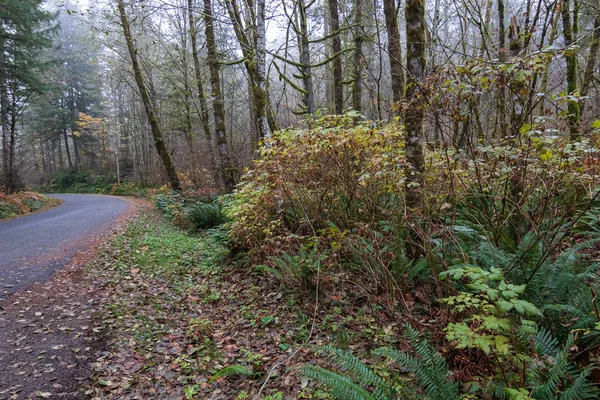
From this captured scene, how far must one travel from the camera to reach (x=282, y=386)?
3096 mm

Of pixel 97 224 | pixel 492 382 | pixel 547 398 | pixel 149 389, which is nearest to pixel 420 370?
pixel 492 382

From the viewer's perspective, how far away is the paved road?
17.9 feet

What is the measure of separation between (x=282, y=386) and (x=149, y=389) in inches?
55.3

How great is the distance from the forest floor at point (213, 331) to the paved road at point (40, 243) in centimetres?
88

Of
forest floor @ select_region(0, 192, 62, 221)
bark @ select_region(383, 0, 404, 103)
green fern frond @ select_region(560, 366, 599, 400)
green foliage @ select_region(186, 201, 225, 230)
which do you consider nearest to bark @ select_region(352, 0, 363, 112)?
bark @ select_region(383, 0, 404, 103)

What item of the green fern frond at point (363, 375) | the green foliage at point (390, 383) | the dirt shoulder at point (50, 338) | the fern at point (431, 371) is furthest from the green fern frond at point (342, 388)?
the dirt shoulder at point (50, 338)

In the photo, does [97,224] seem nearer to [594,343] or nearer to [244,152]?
Answer: [244,152]

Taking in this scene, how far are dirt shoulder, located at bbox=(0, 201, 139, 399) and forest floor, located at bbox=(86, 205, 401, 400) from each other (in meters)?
0.17

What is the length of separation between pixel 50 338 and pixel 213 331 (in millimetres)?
1912

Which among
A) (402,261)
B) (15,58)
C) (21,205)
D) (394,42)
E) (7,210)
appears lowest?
(402,261)

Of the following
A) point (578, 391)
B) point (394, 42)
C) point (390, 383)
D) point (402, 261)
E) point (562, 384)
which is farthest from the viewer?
point (394, 42)

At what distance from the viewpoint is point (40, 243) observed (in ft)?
24.1

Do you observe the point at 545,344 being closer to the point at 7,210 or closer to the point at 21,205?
the point at 7,210

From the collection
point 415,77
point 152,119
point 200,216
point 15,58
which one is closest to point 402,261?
point 415,77
